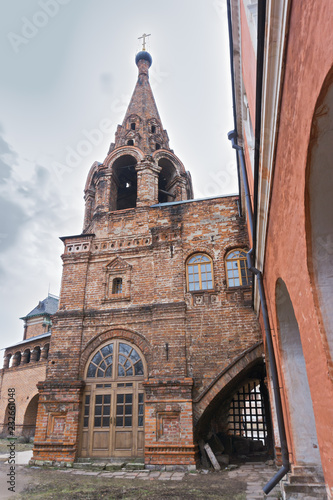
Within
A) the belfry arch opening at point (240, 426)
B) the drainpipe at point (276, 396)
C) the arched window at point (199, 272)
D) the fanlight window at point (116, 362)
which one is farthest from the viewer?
the arched window at point (199, 272)

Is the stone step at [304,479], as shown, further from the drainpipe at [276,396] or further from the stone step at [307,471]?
the drainpipe at [276,396]

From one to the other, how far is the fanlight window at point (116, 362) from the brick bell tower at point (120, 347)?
29 mm

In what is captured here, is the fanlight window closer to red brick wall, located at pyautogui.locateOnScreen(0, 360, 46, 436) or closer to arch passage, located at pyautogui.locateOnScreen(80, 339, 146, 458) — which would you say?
arch passage, located at pyautogui.locateOnScreen(80, 339, 146, 458)

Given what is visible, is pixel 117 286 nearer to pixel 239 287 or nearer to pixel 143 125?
pixel 239 287

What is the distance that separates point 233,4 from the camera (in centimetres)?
681

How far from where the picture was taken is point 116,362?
10797 mm

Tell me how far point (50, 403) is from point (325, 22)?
1121 centimetres

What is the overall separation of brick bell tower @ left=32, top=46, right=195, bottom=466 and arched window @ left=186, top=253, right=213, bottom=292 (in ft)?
1.17

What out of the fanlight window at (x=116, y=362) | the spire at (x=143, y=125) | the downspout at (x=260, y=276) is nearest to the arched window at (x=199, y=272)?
the fanlight window at (x=116, y=362)

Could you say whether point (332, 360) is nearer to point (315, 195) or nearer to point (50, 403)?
point (315, 195)

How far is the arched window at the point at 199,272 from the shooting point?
11.0m

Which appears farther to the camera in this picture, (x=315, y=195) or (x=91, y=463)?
(x=91, y=463)

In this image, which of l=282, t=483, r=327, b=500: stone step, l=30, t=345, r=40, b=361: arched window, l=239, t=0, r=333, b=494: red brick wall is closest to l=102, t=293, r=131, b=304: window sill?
l=282, t=483, r=327, b=500: stone step

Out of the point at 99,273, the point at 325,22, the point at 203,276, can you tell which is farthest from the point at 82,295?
the point at 325,22
